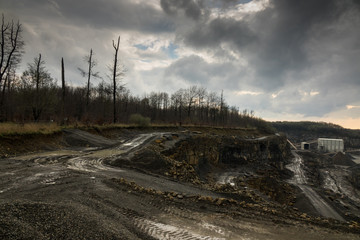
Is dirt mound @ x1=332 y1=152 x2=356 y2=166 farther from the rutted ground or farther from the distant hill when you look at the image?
the rutted ground

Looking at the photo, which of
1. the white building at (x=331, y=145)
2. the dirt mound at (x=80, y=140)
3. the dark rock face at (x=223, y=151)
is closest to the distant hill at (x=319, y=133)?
the white building at (x=331, y=145)

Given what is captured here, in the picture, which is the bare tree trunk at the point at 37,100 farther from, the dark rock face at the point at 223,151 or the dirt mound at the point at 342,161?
the dirt mound at the point at 342,161

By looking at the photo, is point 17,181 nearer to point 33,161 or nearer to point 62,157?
point 33,161

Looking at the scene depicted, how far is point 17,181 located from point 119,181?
3.57 metres

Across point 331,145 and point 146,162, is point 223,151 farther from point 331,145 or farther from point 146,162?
point 331,145

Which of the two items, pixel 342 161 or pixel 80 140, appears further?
pixel 342 161

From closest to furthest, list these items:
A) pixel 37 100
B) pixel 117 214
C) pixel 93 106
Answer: pixel 117 214 → pixel 37 100 → pixel 93 106

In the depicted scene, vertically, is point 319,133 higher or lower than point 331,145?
higher

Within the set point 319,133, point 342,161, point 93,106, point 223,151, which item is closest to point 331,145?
point 342,161

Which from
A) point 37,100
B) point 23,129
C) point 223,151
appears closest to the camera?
point 23,129

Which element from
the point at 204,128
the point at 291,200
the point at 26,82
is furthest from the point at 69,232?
the point at 204,128

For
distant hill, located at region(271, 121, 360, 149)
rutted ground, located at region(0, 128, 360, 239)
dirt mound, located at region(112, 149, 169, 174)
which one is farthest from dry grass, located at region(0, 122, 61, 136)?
distant hill, located at region(271, 121, 360, 149)

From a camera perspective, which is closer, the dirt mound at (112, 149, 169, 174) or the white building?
the dirt mound at (112, 149, 169, 174)

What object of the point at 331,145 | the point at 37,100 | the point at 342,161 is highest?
the point at 37,100
